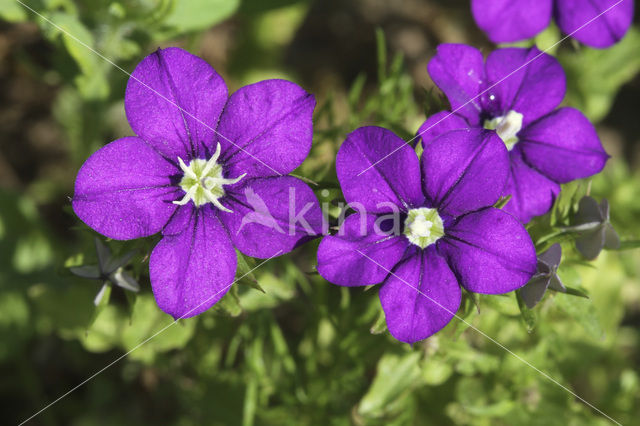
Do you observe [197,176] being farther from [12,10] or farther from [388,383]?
[12,10]

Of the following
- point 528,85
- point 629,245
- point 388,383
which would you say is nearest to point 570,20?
point 528,85

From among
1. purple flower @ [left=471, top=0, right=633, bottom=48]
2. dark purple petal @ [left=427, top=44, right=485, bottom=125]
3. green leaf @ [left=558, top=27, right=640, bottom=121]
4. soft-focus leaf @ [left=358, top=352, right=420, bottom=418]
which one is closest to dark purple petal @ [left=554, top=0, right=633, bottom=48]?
purple flower @ [left=471, top=0, right=633, bottom=48]

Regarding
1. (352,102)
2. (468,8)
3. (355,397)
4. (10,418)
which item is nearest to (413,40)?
(468,8)

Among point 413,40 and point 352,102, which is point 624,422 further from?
point 413,40

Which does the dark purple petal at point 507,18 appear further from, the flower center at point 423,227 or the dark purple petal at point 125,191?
the dark purple petal at point 125,191

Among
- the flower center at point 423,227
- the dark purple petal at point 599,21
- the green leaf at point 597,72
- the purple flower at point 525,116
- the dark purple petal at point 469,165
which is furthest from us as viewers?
the green leaf at point 597,72

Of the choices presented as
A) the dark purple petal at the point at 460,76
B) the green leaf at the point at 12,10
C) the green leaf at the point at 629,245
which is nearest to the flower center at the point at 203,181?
the dark purple petal at the point at 460,76
